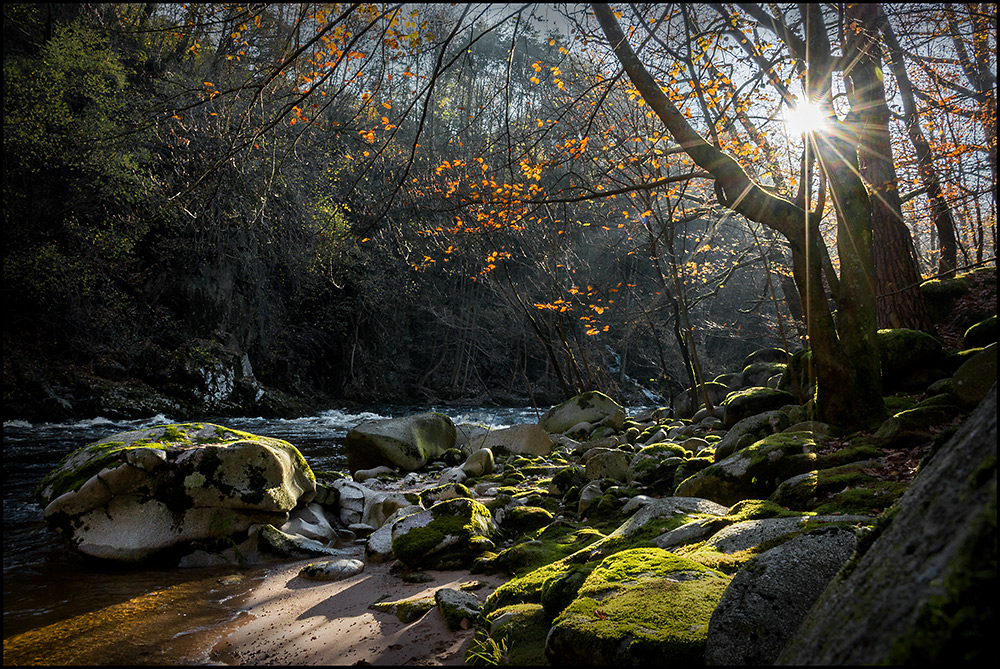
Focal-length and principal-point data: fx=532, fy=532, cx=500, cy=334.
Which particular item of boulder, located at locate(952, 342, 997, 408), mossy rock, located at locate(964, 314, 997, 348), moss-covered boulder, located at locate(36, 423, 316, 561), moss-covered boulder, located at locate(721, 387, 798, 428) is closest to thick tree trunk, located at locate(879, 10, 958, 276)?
mossy rock, located at locate(964, 314, 997, 348)

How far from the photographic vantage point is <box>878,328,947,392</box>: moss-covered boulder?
6.44m

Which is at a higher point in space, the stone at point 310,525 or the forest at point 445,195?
the forest at point 445,195

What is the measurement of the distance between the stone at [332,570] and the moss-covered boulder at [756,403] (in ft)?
18.5

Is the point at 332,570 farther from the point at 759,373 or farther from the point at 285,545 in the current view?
the point at 759,373

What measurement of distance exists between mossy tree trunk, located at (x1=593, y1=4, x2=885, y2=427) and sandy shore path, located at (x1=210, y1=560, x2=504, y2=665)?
3904 mm

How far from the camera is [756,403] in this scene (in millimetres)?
7504

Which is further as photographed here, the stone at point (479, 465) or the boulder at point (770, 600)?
the stone at point (479, 465)

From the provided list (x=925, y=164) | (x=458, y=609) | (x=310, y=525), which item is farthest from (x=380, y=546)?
(x=925, y=164)

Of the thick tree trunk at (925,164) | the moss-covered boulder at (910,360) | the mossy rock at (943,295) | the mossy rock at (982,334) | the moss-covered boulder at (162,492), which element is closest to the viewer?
the moss-covered boulder at (162,492)

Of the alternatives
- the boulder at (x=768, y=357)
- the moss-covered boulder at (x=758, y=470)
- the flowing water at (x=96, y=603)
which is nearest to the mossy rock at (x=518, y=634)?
the flowing water at (x=96, y=603)

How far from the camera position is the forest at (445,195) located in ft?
17.0

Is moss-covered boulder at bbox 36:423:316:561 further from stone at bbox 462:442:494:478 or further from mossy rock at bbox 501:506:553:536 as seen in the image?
stone at bbox 462:442:494:478

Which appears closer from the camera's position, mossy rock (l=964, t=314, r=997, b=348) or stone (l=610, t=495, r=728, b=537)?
stone (l=610, t=495, r=728, b=537)

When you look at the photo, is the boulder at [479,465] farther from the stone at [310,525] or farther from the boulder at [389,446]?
the stone at [310,525]
